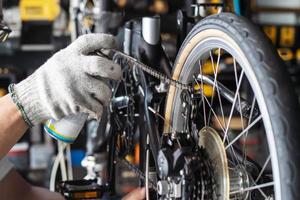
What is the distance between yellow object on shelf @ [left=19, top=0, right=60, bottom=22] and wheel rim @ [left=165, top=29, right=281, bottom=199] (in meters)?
1.59

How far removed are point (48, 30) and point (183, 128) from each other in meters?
1.68

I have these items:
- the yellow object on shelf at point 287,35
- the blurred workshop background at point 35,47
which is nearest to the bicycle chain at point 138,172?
the blurred workshop background at point 35,47

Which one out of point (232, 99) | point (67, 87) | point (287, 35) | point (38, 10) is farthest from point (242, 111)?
point (287, 35)

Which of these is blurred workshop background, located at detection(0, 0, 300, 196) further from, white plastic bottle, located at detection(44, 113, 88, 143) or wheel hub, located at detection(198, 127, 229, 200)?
wheel hub, located at detection(198, 127, 229, 200)

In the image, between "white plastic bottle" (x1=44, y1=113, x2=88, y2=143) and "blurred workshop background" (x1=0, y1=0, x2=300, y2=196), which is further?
"blurred workshop background" (x1=0, y1=0, x2=300, y2=196)

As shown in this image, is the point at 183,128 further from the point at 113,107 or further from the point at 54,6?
the point at 54,6

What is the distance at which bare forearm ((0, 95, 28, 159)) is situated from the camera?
75cm

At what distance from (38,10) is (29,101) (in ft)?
5.72

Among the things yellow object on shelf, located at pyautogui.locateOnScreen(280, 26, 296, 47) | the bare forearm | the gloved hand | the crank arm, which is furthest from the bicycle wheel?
yellow object on shelf, located at pyautogui.locateOnScreen(280, 26, 296, 47)

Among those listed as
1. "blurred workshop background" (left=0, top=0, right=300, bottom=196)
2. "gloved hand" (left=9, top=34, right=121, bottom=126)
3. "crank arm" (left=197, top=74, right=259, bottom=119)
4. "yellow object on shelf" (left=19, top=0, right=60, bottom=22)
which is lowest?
"blurred workshop background" (left=0, top=0, right=300, bottom=196)

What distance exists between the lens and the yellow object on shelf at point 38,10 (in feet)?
7.73

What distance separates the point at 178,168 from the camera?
0.75 m

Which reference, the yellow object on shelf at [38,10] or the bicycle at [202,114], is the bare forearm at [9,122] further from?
the yellow object on shelf at [38,10]

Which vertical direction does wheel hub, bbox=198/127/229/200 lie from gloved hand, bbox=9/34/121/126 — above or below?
below
